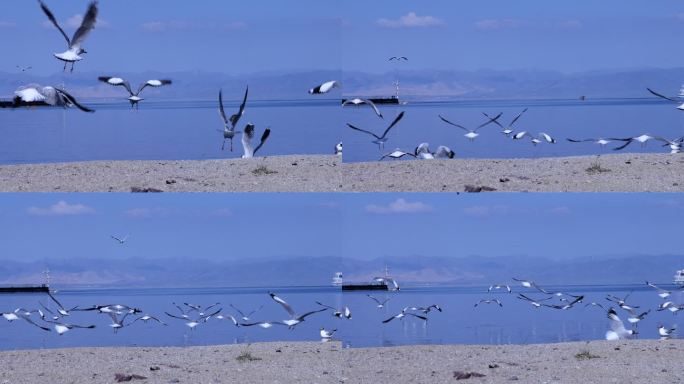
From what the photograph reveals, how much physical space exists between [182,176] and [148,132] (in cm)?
981

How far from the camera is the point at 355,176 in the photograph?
19.0 meters

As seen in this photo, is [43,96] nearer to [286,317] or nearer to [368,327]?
[368,327]

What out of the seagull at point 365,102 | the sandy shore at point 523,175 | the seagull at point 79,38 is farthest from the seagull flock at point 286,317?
the seagull at point 79,38

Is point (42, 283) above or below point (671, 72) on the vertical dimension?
below

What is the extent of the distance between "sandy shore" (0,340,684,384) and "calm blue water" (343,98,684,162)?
4806mm

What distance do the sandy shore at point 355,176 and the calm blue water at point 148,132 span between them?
3.06 m

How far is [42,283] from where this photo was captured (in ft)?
92.4

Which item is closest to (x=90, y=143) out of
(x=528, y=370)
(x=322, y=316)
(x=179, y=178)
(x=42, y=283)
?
(x=42, y=283)

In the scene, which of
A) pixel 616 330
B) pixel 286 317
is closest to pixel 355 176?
pixel 616 330

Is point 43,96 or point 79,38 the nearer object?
point 43,96

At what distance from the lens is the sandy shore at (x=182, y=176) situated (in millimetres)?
18516

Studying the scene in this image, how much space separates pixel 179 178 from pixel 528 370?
6.16m

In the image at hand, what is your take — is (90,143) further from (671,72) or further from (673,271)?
(671,72)

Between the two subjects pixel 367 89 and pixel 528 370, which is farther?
pixel 367 89
